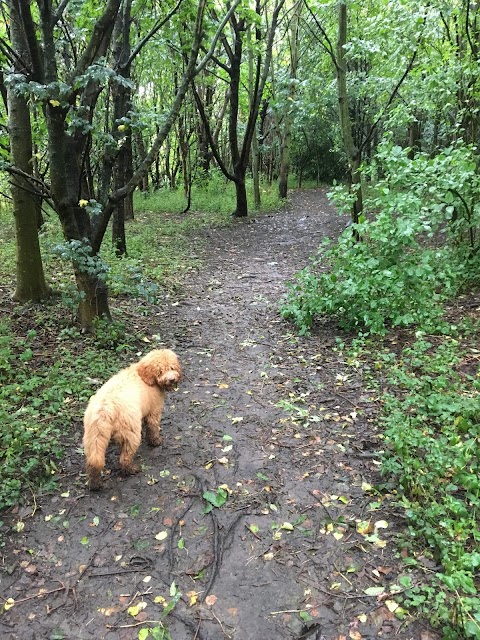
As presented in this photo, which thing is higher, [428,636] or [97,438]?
[97,438]

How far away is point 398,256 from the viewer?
5.92m

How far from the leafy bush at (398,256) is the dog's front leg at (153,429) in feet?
9.61

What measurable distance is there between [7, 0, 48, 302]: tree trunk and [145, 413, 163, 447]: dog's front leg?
3656 millimetres

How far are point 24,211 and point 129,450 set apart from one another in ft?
14.6

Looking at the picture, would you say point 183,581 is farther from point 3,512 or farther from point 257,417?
point 257,417

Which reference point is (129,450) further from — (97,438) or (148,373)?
(148,373)

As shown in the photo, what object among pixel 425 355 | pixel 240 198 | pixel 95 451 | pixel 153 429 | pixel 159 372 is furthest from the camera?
pixel 240 198

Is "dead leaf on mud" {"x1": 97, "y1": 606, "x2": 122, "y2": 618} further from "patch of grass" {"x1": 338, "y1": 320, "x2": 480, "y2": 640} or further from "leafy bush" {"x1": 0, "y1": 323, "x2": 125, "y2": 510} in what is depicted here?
"patch of grass" {"x1": 338, "y1": 320, "x2": 480, "y2": 640}

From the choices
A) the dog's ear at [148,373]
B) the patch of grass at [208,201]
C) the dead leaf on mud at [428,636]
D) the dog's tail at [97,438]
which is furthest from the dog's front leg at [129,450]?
the patch of grass at [208,201]

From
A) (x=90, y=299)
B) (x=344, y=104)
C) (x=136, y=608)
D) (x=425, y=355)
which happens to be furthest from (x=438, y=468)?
(x=344, y=104)

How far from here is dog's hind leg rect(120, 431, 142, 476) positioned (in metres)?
3.67

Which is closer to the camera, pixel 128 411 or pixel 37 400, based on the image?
pixel 128 411

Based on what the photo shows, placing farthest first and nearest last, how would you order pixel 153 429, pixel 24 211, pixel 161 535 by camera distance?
pixel 24 211 → pixel 153 429 → pixel 161 535

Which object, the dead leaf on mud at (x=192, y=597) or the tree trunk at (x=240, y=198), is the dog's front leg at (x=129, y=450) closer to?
the dead leaf on mud at (x=192, y=597)
